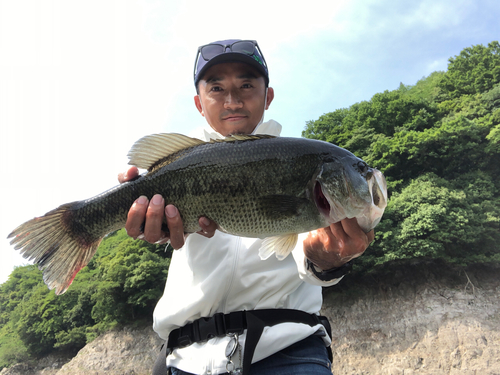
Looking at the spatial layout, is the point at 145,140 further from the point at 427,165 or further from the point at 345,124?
the point at 345,124

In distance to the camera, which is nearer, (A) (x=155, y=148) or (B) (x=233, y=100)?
(A) (x=155, y=148)

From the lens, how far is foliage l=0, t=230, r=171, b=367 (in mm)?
25478

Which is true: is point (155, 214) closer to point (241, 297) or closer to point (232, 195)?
point (232, 195)

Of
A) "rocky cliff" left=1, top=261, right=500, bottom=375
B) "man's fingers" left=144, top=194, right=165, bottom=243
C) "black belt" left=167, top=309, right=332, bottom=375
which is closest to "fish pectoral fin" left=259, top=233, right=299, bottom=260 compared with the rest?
"black belt" left=167, top=309, right=332, bottom=375

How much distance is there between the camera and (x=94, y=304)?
1248 inches

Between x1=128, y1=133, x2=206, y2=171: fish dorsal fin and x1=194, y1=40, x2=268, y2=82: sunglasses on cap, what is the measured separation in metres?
1.05

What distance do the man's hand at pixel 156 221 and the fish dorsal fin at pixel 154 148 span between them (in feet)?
1.00

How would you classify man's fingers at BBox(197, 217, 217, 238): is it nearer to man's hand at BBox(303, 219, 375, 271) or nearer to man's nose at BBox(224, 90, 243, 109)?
man's hand at BBox(303, 219, 375, 271)

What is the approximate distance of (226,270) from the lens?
2.58m

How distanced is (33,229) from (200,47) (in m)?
2.33

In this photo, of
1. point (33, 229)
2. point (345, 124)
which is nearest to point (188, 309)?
point (33, 229)

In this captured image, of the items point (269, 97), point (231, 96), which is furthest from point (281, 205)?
point (269, 97)

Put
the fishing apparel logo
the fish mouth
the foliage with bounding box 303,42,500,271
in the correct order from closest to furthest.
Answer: the fish mouth, the fishing apparel logo, the foliage with bounding box 303,42,500,271

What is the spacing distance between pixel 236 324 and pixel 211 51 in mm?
2573
